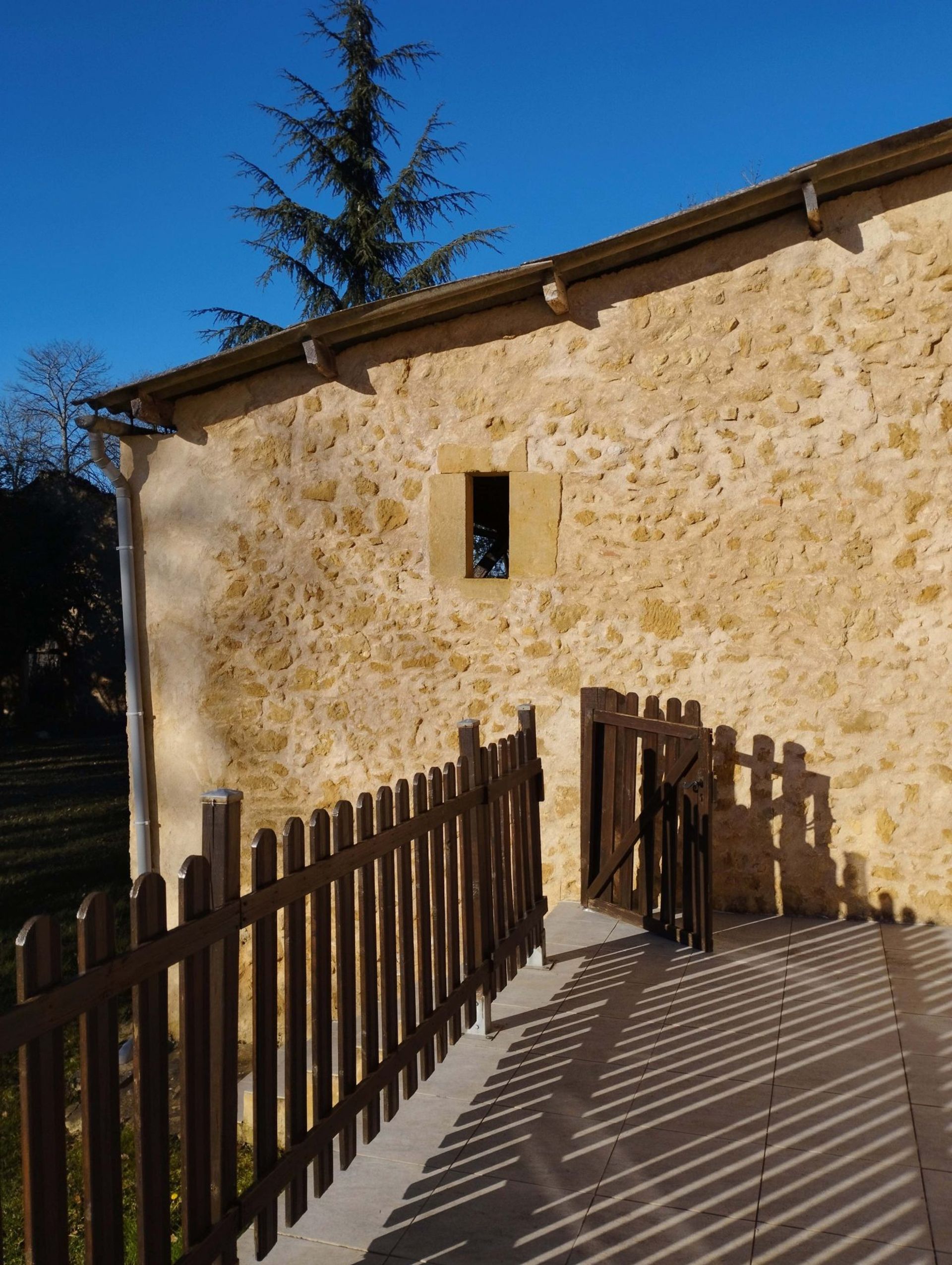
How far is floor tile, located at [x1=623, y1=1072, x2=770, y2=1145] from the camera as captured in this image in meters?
3.14

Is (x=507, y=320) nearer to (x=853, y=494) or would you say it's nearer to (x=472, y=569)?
(x=472, y=569)

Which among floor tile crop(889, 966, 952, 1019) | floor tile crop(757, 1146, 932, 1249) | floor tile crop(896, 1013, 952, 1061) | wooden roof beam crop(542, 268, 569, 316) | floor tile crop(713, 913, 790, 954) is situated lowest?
floor tile crop(713, 913, 790, 954)

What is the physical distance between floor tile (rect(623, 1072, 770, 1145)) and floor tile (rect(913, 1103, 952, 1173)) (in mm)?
453

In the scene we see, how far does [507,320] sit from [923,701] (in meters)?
3.23

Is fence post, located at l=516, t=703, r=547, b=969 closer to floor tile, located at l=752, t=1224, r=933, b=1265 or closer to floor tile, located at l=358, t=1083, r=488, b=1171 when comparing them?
floor tile, located at l=358, t=1083, r=488, b=1171

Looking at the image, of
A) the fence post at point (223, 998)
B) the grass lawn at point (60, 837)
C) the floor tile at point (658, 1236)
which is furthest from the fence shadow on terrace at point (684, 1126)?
the grass lawn at point (60, 837)

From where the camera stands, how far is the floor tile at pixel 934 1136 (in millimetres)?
2936

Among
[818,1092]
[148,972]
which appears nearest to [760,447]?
[818,1092]

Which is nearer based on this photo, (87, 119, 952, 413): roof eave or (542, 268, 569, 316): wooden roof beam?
(87, 119, 952, 413): roof eave

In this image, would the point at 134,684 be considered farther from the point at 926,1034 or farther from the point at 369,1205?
the point at 926,1034

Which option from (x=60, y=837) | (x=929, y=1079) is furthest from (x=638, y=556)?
(x=60, y=837)

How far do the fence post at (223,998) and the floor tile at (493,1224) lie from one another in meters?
0.56

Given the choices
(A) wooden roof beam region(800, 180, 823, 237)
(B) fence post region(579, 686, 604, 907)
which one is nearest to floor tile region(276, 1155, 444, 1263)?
(B) fence post region(579, 686, 604, 907)

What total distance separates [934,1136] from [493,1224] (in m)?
1.43
